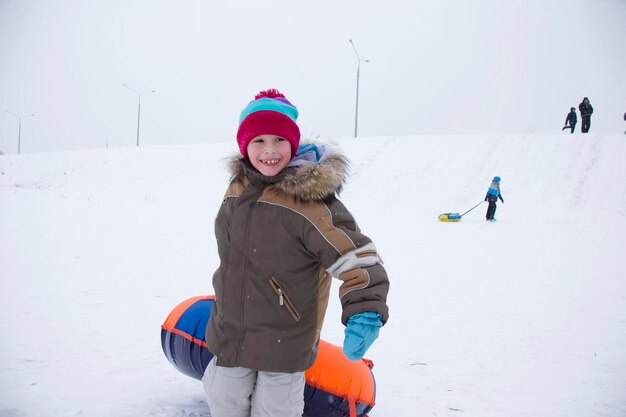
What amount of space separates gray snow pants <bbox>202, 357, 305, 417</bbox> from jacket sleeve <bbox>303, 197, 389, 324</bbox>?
507 mm

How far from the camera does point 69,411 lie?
2314mm

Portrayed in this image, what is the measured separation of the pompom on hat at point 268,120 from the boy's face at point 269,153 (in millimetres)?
31

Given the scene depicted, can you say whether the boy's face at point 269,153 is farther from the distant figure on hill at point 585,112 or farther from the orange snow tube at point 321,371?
the distant figure on hill at point 585,112

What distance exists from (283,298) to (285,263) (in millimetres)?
158

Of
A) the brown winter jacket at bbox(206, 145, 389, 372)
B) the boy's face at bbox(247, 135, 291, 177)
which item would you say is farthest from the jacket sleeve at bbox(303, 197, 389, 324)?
the boy's face at bbox(247, 135, 291, 177)

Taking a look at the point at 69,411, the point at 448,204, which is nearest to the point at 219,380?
the point at 69,411

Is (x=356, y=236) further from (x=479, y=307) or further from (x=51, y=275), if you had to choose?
(x=51, y=275)

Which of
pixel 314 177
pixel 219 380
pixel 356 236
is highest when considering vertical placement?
pixel 314 177

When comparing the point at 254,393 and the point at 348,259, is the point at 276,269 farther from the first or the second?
the point at 254,393

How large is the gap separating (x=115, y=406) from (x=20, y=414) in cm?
49

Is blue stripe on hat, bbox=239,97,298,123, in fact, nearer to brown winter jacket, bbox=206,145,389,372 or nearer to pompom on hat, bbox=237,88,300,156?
pompom on hat, bbox=237,88,300,156

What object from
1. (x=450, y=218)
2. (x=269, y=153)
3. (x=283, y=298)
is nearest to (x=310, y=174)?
(x=269, y=153)

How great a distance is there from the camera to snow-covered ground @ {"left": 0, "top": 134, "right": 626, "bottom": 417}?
9.09ft

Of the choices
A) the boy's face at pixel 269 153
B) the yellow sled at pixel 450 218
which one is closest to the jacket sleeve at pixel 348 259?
the boy's face at pixel 269 153
